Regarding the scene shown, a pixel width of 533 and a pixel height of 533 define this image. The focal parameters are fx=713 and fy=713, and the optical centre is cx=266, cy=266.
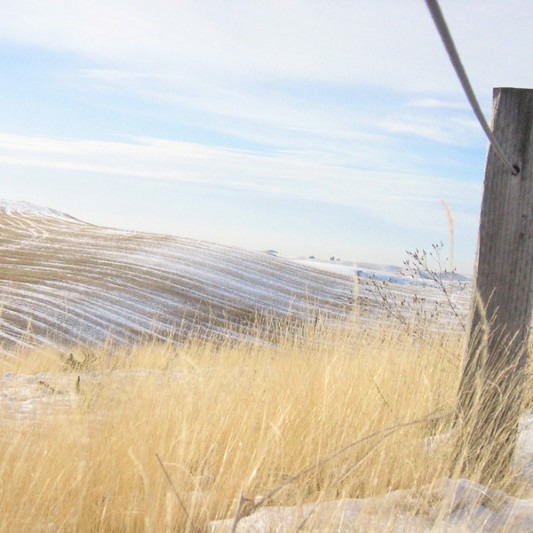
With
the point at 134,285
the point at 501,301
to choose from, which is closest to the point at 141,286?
the point at 134,285

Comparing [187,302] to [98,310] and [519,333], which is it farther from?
[519,333]

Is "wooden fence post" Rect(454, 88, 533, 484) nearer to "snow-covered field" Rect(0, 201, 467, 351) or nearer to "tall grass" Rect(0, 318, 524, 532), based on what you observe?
"tall grass" Rect(0, 318, 524, 532)

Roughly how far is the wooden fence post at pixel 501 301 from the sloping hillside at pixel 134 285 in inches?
241

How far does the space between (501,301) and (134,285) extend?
414 inches

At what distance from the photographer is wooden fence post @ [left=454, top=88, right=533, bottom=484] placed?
2994 mm

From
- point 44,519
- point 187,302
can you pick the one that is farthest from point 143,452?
point 187,302

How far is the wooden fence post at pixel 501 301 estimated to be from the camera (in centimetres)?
299

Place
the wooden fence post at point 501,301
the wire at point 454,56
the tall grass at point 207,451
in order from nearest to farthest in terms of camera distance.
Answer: the wire at point 454,56 < the tall grass at point 207,451 < the wooden fence post at point 501,301

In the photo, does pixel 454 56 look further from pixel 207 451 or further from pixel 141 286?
pixel 141 286

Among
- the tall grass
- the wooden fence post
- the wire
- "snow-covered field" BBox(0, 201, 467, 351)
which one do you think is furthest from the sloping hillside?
the wire

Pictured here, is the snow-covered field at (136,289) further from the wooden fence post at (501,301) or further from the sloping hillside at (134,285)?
the wooden fence post at (501,301)

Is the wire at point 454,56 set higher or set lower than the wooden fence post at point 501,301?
higher

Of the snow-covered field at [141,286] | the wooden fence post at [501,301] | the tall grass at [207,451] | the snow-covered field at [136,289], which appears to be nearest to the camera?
the tall grass at [207,451]

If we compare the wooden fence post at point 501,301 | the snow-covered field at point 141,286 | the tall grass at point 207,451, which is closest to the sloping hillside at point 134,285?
the snow-covered field at point 141,286
